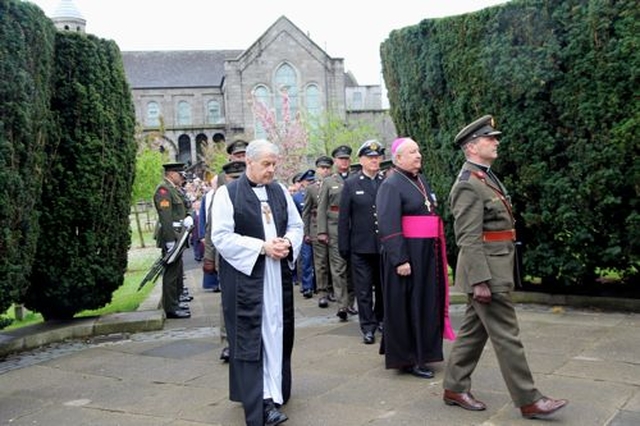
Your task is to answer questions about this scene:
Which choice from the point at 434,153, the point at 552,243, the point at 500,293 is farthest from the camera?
the point at 434,153

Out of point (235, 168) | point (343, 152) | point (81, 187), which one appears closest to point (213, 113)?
point (343, 152)

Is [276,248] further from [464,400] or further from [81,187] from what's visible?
[81,187]

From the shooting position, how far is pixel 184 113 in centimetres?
6781

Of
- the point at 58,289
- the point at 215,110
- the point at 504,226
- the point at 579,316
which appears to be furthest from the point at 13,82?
the point at 215,110

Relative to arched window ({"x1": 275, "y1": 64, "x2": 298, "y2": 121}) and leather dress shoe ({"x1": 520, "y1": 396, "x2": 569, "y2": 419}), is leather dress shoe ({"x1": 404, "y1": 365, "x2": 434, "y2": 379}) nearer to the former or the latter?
leather dress shoe ({"x1": 520, "y1": 396, "x2": 569, "y2": 419})

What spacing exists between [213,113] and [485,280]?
64837 millimetres

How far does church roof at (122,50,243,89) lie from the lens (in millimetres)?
68750

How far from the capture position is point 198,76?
7000 cm

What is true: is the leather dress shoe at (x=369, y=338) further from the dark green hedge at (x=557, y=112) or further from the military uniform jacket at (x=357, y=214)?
the dark green hedge at (x=557, y=112)

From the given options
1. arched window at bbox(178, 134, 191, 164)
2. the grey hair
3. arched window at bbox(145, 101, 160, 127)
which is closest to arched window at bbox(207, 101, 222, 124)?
arched window at bbox(178, 134, 191, 164)

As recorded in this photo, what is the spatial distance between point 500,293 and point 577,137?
151 inches

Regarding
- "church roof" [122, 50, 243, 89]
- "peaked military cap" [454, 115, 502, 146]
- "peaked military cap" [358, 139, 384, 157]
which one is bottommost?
"peaked military cap" [454, 115, 502, 146]

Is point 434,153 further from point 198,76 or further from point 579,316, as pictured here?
point 198,76

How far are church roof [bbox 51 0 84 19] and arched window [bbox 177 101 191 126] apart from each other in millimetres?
Answer: 12570
